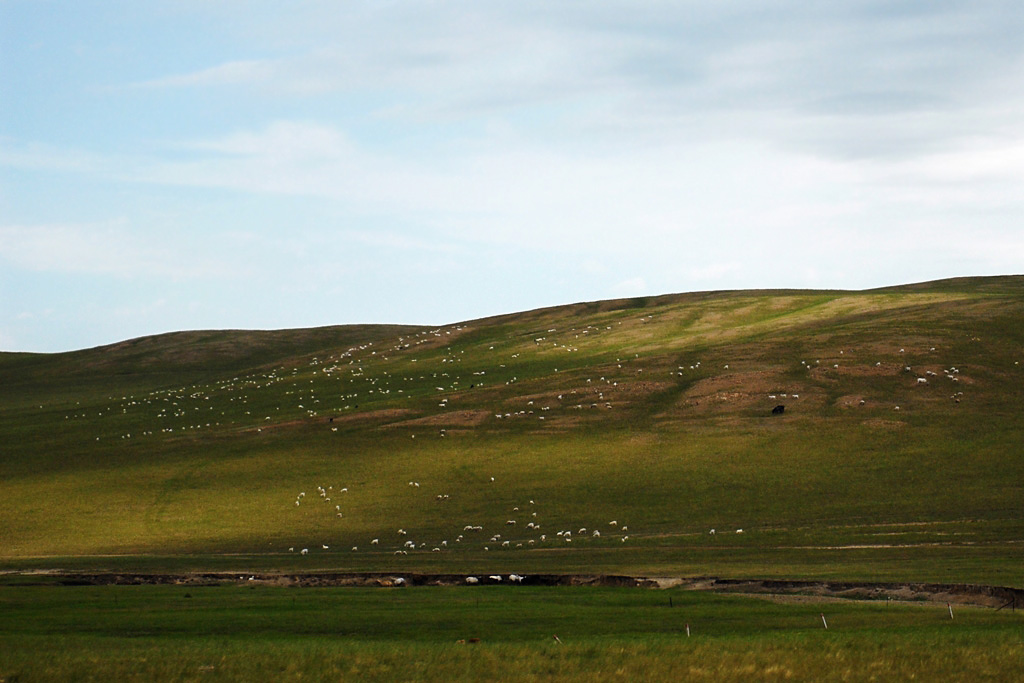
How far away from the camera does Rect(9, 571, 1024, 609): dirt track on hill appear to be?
1491 inches

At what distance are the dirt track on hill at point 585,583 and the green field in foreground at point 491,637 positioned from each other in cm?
217

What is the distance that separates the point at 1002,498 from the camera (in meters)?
62.7

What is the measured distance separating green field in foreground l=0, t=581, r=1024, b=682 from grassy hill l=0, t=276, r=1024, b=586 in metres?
9.71

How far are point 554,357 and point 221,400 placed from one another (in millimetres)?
37687

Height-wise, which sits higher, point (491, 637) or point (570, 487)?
point (491, 637)

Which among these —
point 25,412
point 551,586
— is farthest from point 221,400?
point 551,586

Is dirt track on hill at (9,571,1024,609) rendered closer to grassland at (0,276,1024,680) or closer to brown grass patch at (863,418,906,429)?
grassland at (0,276,1024,680)

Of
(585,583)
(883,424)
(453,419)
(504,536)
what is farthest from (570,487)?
(585,583)

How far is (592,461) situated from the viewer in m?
78.4

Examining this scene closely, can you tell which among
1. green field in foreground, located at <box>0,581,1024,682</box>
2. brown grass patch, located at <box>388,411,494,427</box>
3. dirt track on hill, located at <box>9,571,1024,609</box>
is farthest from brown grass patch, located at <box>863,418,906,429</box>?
green field in foreground, located at <box>0,581,1024,682</box>

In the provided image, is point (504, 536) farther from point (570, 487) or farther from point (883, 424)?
point (883, 424)

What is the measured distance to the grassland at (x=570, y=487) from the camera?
28062 mm

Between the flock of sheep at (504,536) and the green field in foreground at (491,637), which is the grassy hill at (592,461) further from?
the green field in foreground at (491,637)

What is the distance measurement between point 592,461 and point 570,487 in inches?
242
